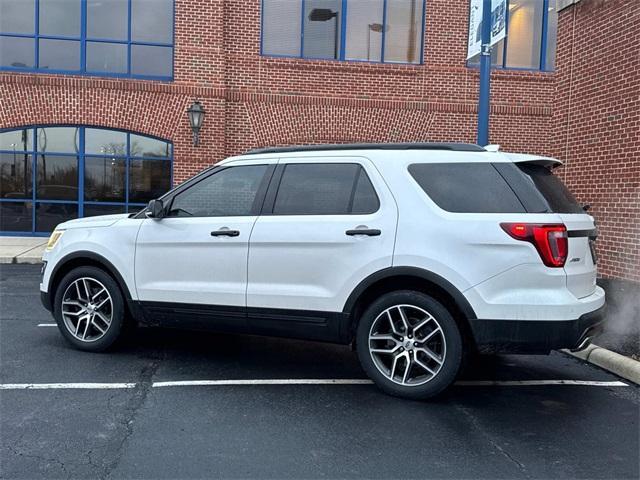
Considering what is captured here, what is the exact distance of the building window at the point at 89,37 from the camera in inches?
563

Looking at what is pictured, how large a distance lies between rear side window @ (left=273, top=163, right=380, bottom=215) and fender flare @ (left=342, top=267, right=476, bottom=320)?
0.50 metres

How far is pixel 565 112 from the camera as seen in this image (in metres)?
9.59

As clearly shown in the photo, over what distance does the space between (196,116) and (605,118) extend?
8.86m

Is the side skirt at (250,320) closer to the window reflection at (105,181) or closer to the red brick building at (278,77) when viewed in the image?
the red brick building at (278,77)

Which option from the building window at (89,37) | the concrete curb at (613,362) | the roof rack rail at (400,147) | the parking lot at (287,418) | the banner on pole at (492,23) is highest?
the building window at (89,37)

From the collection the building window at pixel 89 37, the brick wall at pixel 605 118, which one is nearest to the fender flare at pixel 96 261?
the brick wall at pixel 605 118

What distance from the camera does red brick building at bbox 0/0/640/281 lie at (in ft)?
46.6

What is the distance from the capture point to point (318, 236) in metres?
4.50

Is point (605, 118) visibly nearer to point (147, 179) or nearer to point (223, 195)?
point (223, 195)

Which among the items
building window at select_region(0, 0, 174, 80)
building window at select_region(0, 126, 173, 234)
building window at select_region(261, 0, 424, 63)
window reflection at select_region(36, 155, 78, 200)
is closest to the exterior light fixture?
building window at select_region(0, 126, 173, 234)

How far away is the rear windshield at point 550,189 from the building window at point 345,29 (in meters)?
11.3

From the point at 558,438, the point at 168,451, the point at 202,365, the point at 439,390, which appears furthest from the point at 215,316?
the point at 558,438

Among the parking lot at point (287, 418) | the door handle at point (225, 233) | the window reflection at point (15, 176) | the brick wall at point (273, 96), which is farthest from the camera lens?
the window reflection at point (15, 176)

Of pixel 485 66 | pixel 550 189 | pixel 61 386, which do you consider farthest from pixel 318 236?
pixel 485 66
